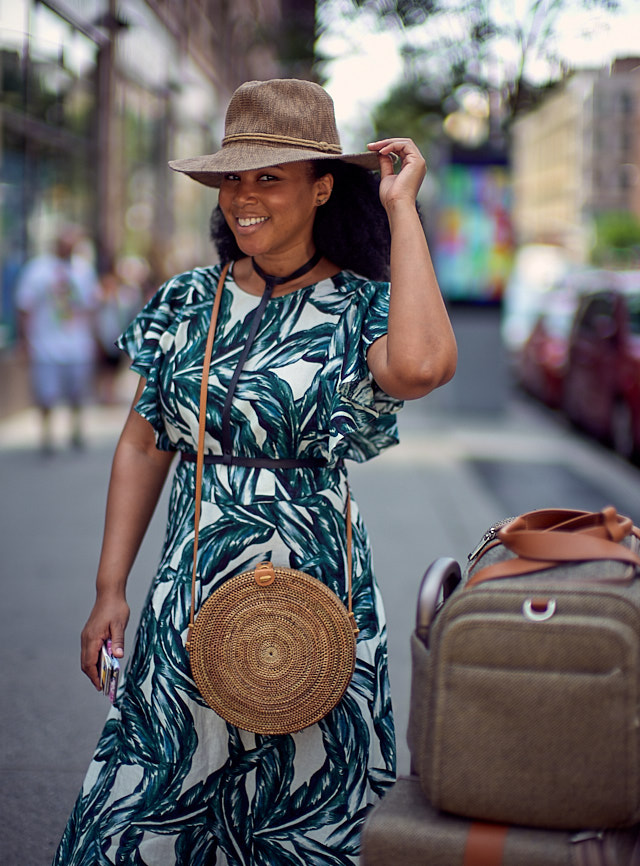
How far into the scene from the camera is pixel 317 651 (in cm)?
227

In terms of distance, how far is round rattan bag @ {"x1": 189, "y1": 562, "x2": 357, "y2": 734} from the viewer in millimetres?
2264

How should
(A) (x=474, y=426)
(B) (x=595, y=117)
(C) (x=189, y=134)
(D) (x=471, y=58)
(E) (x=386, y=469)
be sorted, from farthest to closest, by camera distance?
(B) (x=595, y=117) < (C) (x=189, y=134) < (D) (x=471, y=58) < (A) (x=474, y=426) < (E) (x=386, y=469)

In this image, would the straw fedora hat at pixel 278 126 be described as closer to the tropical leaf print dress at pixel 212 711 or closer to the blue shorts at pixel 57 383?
the tropical leaf print dress at pixel 212 711

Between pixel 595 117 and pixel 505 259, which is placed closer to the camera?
pixel 505 259

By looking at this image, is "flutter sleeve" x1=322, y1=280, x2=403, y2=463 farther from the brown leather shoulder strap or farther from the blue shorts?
the blue shorts

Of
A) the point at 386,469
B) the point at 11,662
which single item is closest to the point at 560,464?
the point at 386,469

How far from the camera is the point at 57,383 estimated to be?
33.6 feet

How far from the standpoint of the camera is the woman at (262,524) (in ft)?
7.75

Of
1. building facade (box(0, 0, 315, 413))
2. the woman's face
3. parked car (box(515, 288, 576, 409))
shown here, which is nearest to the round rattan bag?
the woman's face

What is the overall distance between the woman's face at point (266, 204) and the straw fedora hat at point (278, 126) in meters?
0.05

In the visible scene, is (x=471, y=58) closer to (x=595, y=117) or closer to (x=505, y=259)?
(x=505, y=259)

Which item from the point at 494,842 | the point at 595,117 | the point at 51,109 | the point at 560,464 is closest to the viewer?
the point at 494,842

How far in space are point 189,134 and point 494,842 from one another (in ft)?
78.6

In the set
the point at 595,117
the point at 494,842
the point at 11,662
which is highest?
the point at 595,117
